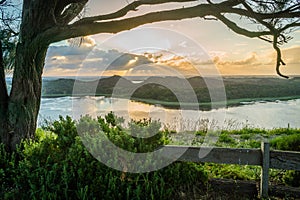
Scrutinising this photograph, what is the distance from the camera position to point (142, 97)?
17.3 feet

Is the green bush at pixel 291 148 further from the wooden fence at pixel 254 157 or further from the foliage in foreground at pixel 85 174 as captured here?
the foliage in foreground at pixel 85 174

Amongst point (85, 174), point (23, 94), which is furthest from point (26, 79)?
point (85, 174)

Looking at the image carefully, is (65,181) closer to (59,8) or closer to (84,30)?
(84,30)

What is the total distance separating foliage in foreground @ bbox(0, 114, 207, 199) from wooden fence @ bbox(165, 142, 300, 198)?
0.59ft

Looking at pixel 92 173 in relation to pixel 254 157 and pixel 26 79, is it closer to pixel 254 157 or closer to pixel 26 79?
pixel 254 157

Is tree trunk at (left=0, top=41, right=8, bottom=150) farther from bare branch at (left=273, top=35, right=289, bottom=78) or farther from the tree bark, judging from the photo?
bare branch at (left=273, top=35, right=289, bottom=78)

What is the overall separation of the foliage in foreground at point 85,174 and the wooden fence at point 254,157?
180 mm

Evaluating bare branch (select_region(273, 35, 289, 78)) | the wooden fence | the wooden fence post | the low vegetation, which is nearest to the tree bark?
the low vegetation

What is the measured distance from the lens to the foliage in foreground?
11.9 ft

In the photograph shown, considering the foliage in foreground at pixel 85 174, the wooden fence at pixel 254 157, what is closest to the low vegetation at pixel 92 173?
the foliage in foreground at pixel 85 174

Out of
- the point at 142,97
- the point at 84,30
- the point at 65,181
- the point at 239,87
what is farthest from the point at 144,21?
the point at 239,87

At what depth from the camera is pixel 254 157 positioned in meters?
4.11

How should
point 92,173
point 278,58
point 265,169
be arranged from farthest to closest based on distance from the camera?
point 278,58
point 265,169
point 92,173

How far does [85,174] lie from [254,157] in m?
2.16
